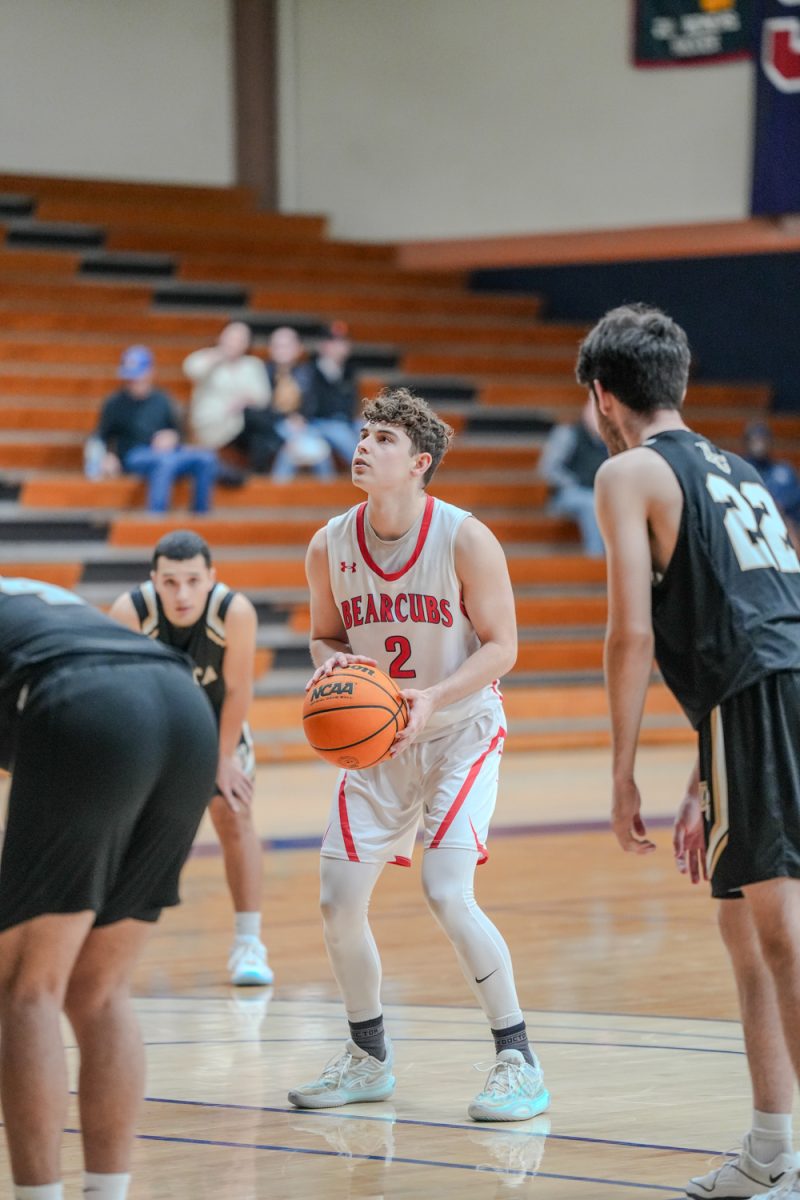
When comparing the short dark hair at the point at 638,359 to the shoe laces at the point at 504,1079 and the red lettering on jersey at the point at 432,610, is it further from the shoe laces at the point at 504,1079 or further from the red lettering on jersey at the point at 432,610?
the shoe laces at the point at 504,1079

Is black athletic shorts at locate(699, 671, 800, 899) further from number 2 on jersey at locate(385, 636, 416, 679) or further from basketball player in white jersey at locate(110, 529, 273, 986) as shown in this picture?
basketball player in white jersey at locate(110, 529, 273, 986)

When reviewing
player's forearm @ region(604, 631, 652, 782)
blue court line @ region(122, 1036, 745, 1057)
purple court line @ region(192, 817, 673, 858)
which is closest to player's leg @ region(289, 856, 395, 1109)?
blue court line @ region(122, 1036, 745, 1057)

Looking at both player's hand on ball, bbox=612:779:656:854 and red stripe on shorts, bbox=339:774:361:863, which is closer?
player's hand on ball, bbox=612:779:656:854

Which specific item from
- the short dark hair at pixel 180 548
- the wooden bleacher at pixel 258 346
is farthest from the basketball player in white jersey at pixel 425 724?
the wooden bleacher at pixel 258 346

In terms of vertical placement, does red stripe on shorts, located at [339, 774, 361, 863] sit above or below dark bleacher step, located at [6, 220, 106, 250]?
below

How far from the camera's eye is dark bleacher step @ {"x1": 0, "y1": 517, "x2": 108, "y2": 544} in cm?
1289

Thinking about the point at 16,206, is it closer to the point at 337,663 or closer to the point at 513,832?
the point at 513,832

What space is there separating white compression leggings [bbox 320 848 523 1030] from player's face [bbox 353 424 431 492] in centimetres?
91

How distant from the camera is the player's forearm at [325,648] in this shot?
4742mm

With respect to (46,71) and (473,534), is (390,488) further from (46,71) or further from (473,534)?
(46,71)

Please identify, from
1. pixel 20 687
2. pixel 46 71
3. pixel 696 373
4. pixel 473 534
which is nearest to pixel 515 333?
pixel 696 373

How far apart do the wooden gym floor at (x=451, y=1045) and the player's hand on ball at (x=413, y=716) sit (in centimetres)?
89

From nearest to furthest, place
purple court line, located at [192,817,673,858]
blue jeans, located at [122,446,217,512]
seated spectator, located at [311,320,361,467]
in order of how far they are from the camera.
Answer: purple court line, located at [192,817,673,858]
blue jeans, located at [122,446,217,512]
seated spectator, located at [311,320,361,467]

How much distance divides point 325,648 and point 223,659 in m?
1.46
